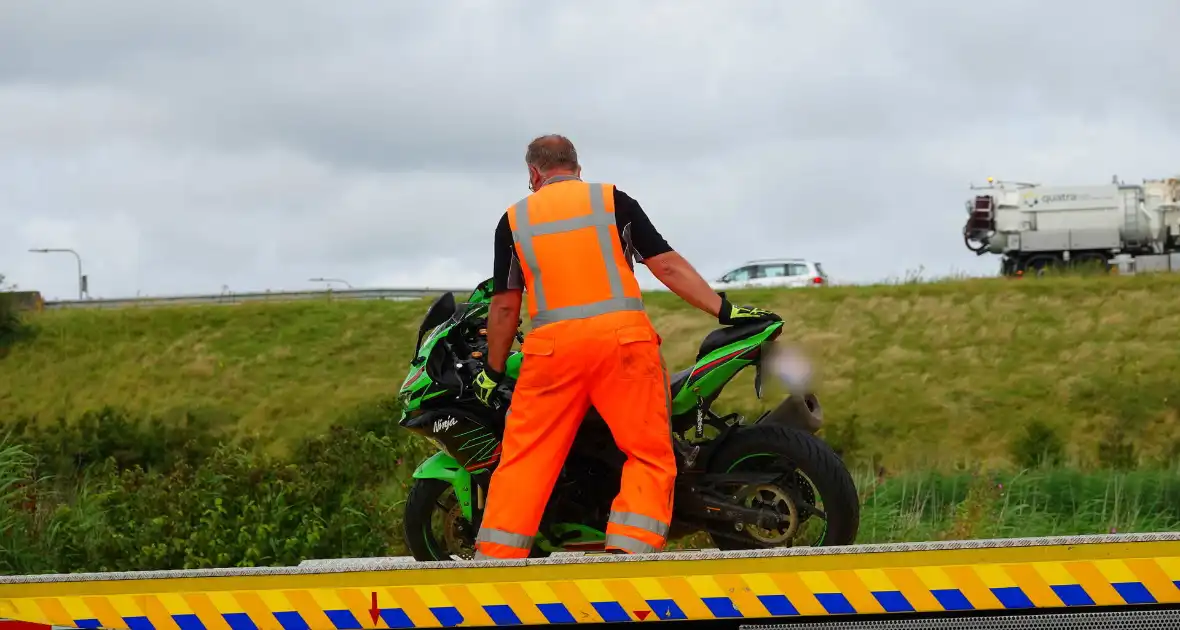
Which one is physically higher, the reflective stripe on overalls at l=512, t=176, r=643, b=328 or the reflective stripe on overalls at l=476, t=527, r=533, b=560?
the reflective stripe on overalls at l=512, t=176, r=643, b=328

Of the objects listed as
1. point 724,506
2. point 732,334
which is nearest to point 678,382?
point 732,334

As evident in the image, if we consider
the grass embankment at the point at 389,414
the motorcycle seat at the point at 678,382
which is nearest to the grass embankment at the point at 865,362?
the grass embankment at the point at 389,414

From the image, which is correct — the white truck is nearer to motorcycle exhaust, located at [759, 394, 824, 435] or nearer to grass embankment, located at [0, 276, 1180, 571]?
grass embankment, located at [0, 276, 1180, 571]

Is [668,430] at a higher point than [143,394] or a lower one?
higher

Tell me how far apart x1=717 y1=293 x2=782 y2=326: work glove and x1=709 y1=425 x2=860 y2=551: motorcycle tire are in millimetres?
411

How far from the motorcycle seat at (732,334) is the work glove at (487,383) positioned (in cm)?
78

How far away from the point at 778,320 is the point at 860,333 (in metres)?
19.8

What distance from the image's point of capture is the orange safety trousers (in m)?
5.32

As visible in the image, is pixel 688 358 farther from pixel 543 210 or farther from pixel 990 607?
pixel 990 607

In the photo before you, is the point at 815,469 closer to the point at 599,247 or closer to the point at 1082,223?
the point at 599,247

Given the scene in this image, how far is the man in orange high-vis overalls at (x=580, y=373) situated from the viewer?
5328mm

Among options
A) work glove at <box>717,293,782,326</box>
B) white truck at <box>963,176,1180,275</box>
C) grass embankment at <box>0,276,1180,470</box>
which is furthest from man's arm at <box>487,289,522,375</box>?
white truck at <box>963,176,1180,275</box>

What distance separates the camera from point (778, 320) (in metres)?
5.80

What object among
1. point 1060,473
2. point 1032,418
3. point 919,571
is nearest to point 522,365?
point 919,571
